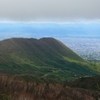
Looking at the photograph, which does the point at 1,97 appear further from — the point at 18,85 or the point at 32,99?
the point at 18,85

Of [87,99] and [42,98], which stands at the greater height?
[42,98]

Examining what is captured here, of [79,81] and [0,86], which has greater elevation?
[0,86]

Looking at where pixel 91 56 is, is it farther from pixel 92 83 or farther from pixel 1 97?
pixel 92 83

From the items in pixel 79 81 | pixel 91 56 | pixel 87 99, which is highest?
pixel 91 56

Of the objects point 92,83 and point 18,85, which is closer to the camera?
point 18,85

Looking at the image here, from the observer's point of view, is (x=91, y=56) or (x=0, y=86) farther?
(x=0, y=86)

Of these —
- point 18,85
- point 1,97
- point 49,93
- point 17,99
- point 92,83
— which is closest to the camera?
point 1,97

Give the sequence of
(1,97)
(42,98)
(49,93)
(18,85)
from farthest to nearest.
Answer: (18,85) → (49,93) → (42,98) → (1,97)

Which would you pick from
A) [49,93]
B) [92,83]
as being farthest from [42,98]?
[92,83]

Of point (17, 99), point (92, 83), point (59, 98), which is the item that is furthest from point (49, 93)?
point (92, 83)
